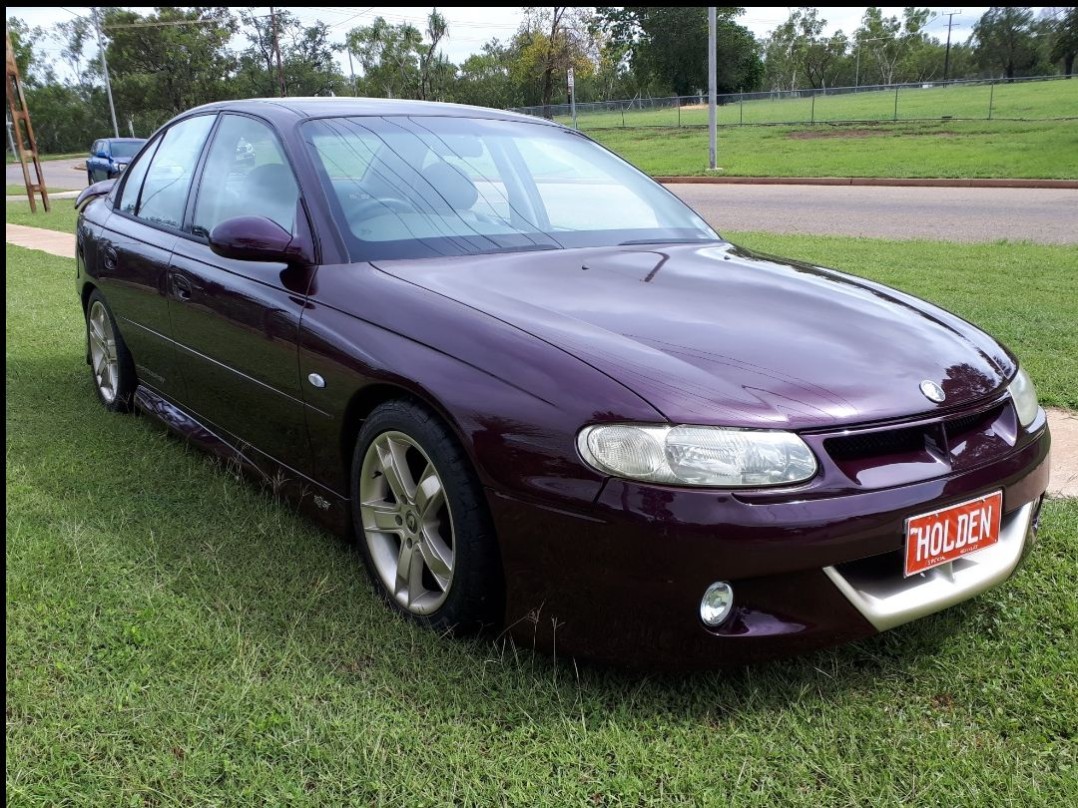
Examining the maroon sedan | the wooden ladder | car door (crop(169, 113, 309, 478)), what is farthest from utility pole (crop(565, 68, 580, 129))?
the maroon sedan

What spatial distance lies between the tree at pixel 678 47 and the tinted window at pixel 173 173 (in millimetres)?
62930

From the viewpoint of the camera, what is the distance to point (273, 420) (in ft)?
10.2

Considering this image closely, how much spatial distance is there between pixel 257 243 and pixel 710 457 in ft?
5.21

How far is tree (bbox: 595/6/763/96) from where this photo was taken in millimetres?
65812

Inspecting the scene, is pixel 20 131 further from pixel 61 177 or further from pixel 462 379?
pixel 61 177

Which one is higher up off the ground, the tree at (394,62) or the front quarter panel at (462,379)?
the tree at (394,62)

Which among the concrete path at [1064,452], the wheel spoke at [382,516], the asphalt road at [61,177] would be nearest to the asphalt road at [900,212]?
the concrete path at [1064,452]

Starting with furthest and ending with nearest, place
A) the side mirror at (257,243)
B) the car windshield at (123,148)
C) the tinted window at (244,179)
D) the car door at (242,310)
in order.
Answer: the car windshield at (123,148) → the tinted window at (244,179) → the car door at (242,310) → the side mirror at (257,243)

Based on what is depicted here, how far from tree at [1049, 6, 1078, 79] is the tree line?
0.48 ft

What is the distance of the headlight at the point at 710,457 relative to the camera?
2.03 meters

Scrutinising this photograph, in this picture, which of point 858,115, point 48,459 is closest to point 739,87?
point 858,115

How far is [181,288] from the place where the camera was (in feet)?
11.9

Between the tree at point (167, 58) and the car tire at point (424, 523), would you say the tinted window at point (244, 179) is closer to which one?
the car tire at point (424, 523)

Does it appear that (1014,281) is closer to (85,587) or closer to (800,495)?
(800,495)
